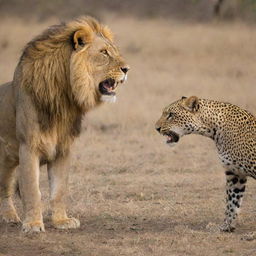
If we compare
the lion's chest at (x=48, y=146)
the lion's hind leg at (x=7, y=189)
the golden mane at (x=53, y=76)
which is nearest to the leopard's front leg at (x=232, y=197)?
the golden mane at (x=53, y=76)

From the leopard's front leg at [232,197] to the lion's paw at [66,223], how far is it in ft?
3.74

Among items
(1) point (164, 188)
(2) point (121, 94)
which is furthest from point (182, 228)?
(2) point (121, 94)

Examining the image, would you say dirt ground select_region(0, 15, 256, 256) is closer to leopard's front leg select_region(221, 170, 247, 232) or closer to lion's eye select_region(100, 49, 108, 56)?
leopard's front leg select_region(221, 170, 247, 232)

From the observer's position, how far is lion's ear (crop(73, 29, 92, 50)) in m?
6.39

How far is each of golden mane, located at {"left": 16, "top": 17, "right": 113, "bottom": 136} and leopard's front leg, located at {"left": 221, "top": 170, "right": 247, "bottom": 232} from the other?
3.90ft

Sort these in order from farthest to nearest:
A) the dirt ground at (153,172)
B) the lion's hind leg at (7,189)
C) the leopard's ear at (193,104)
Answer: the lion's hind leg at (7,189) → the leopard's ear at (193,104) → the dirt ground at (153,172)

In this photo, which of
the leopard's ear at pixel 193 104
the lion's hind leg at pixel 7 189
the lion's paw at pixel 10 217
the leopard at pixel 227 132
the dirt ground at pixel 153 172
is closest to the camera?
the dirt ground at pixel 153 172

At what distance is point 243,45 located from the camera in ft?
60.3

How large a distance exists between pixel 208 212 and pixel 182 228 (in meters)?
0.78

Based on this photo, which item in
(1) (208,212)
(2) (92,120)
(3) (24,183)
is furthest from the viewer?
(2) (92,120)

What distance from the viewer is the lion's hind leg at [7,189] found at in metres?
6.81

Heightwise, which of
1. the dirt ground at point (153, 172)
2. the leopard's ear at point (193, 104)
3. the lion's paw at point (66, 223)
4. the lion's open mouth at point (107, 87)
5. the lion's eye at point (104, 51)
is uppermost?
the lion's eye at point (104, 51)

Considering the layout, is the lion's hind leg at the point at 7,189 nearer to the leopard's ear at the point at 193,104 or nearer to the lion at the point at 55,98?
the lion at the point at 55,98

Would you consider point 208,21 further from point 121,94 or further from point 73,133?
point 73,133
